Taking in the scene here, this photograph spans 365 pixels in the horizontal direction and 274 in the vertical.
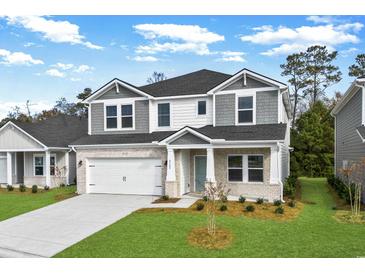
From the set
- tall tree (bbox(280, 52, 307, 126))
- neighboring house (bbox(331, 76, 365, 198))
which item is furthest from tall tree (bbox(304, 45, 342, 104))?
neighboring house (bbox(331, 76, 365, 198))

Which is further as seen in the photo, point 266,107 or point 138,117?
point 138,117

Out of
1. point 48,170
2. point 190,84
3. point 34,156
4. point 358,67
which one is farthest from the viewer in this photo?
point 358,67

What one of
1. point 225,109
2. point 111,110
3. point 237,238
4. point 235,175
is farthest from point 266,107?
point 111,110

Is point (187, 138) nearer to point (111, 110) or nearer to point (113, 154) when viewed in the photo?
point (113, 154)

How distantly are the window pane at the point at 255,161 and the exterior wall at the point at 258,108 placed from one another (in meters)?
2.04

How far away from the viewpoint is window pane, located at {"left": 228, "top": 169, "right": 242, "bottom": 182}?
15.1m

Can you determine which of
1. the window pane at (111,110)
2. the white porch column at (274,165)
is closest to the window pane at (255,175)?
the white porch column at (274,165)

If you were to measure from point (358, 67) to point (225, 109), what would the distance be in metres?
28.4

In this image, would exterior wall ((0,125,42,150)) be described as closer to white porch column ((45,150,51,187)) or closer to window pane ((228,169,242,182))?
white porch column ((45,150,51,187))

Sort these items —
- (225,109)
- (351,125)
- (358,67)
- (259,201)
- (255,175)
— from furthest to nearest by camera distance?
(358,67) < (225,109) < (351,125) < (255,175) < (259,201)

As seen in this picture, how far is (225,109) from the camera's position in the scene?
1633cm

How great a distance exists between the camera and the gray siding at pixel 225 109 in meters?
16.2
